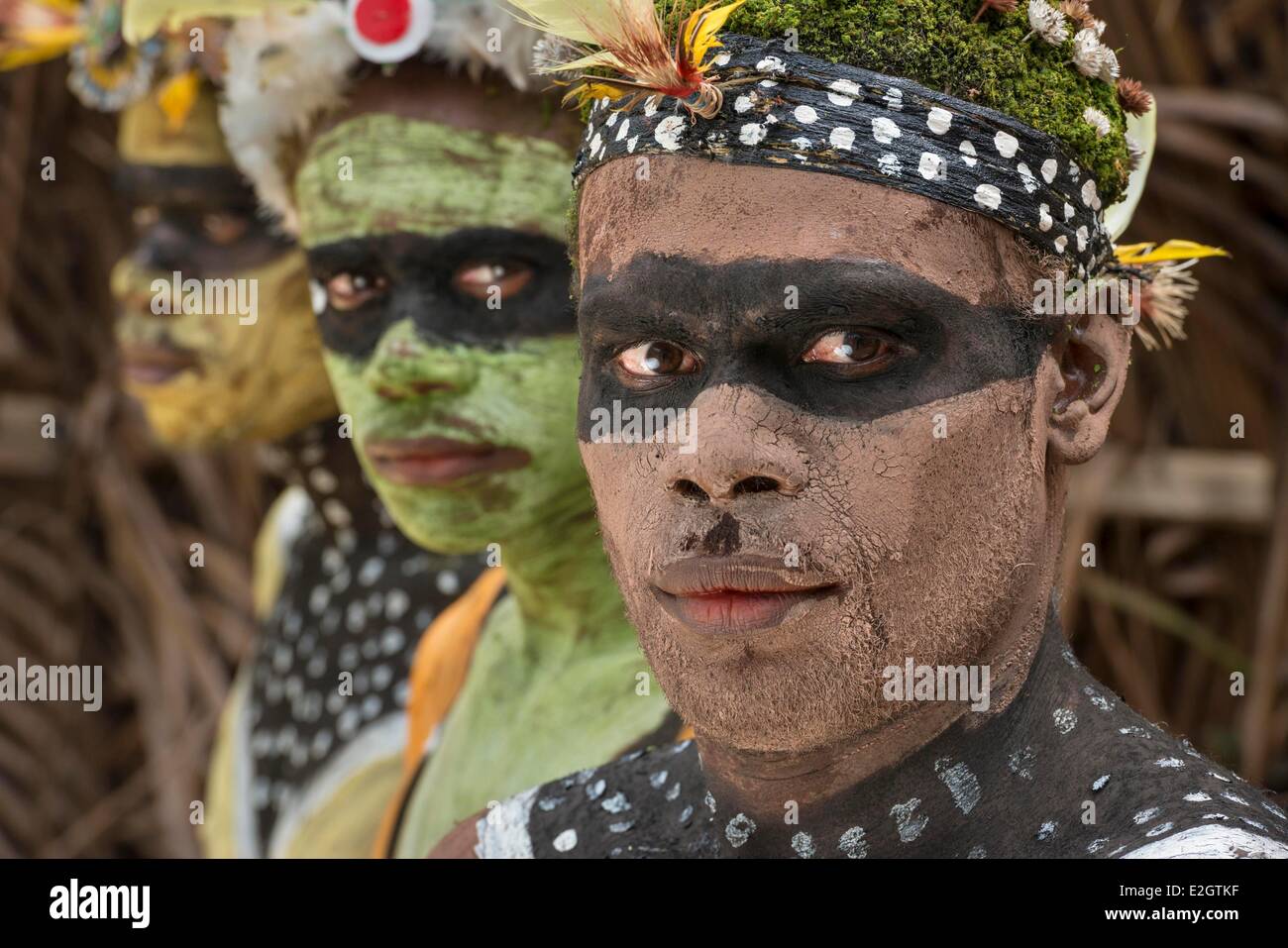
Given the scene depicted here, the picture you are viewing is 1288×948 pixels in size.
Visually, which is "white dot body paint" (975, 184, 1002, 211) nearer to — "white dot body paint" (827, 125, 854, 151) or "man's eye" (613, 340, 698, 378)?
"white dot body paint" (827, 125, 854, 151)

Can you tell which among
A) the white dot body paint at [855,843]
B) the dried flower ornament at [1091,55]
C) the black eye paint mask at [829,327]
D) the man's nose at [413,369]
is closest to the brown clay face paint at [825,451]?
the black eye paint mask at [829,327]

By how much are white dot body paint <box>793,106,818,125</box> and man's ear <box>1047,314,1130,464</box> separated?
0.34 m

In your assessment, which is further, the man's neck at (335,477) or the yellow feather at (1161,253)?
the man's neck at (335,477)

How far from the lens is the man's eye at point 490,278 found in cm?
267

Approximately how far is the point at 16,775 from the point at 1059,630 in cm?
441

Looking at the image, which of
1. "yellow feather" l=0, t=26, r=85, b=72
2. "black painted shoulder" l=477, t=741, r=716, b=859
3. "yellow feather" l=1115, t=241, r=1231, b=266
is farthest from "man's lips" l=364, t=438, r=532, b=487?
"yellow feather" l=0, t=26, r=85, b=72

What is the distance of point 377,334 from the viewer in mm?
2676

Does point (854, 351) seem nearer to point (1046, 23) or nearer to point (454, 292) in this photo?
point (1046, 23)

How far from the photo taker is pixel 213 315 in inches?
141

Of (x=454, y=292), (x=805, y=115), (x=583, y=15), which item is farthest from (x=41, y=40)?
(x=805, y=115)

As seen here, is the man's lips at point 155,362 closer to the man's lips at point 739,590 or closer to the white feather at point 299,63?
the white feather at point 299,63

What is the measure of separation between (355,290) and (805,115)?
3.76 feet

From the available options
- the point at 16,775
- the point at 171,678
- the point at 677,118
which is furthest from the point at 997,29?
the point at 16,775
